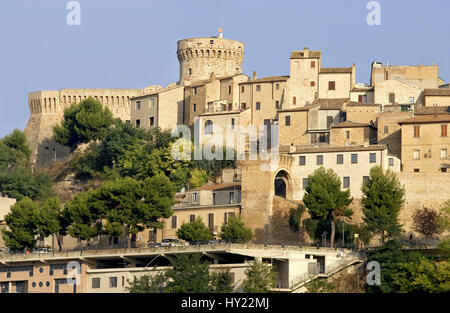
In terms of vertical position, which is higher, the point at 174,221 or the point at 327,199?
the point at 327,199

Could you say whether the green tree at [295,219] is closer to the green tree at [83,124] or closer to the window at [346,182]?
the window at [346,182]

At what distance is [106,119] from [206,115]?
1305cm

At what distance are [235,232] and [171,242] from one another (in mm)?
5412

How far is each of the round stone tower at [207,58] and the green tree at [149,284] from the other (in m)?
42.6

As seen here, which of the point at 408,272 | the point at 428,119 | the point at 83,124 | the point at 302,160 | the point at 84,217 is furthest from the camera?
the point at 83,124

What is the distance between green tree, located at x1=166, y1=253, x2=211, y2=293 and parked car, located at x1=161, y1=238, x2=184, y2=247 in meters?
4.14

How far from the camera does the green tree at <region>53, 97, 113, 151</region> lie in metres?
125

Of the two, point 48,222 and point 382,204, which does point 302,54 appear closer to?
point 382,204

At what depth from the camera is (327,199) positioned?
9325 cm

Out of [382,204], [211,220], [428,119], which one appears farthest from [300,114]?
[382,204]

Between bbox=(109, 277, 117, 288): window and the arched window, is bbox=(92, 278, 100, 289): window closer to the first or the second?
bbox=(109, 277, 117, 288): window

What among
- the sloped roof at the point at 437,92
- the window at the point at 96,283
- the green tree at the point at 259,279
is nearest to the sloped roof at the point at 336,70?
the sloped roof at the point at 437,92

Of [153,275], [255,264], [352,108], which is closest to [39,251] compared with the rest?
[153,275]

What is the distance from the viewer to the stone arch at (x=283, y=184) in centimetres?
10075
